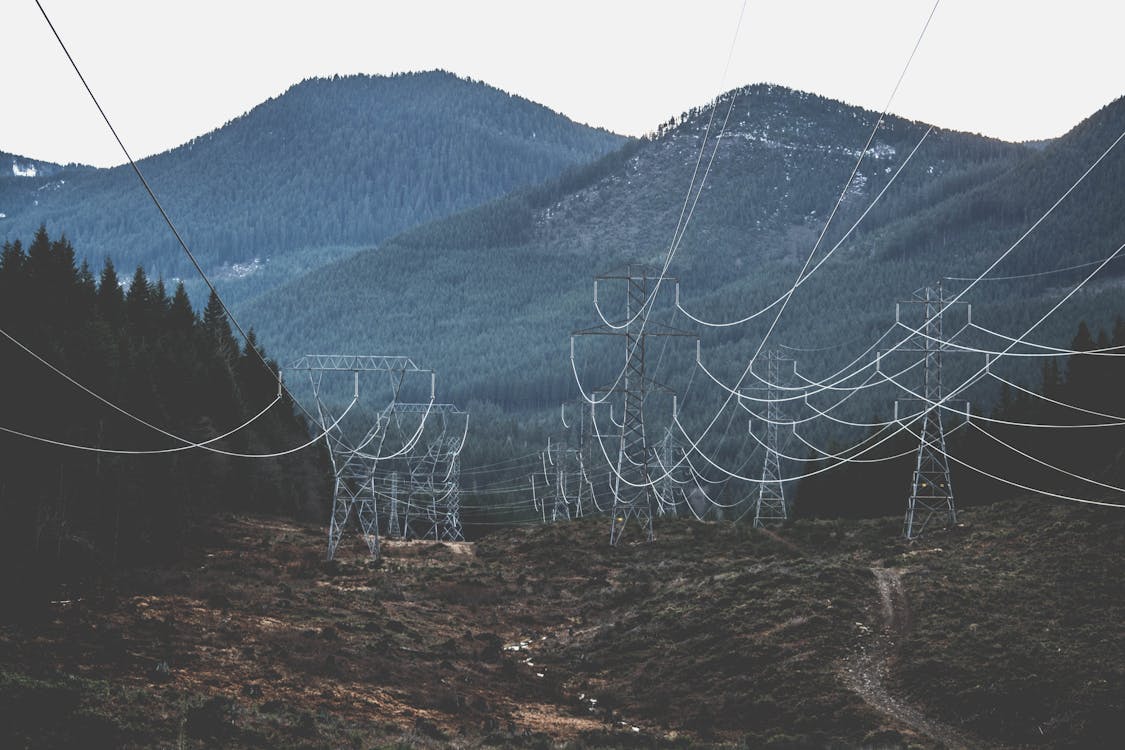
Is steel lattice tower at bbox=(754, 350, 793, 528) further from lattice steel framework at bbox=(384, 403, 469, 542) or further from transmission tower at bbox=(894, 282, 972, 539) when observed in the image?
lattice steel framework at bbox=(384, 403, 469, 542)

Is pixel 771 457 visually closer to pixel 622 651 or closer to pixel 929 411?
pixel 929 411

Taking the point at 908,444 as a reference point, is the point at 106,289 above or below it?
above

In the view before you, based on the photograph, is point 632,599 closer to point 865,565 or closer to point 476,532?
point 865,565

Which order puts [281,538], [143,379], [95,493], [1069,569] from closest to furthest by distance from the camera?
1. [1069,569]
2. [95,493]
3. [143,379]
4. [281,538]

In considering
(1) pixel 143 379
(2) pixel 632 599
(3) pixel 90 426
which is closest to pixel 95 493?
(3) pixel 90 426

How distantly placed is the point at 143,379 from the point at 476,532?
64627 millimetres

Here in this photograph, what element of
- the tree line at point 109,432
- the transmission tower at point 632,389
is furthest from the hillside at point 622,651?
the transmission tower at point 632,389

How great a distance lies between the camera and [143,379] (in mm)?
65062

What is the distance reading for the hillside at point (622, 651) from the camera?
2819 centimetres

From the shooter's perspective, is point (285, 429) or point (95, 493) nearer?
point (95, 493)

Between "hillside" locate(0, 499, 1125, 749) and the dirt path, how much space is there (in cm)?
12

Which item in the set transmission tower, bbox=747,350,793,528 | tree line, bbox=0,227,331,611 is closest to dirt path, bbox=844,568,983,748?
transmission tower, bbox=747,350,793,528

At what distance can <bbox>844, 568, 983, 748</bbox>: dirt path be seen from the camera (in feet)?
97.7

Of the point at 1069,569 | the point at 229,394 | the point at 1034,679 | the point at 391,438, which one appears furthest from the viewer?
the point at 391,438
